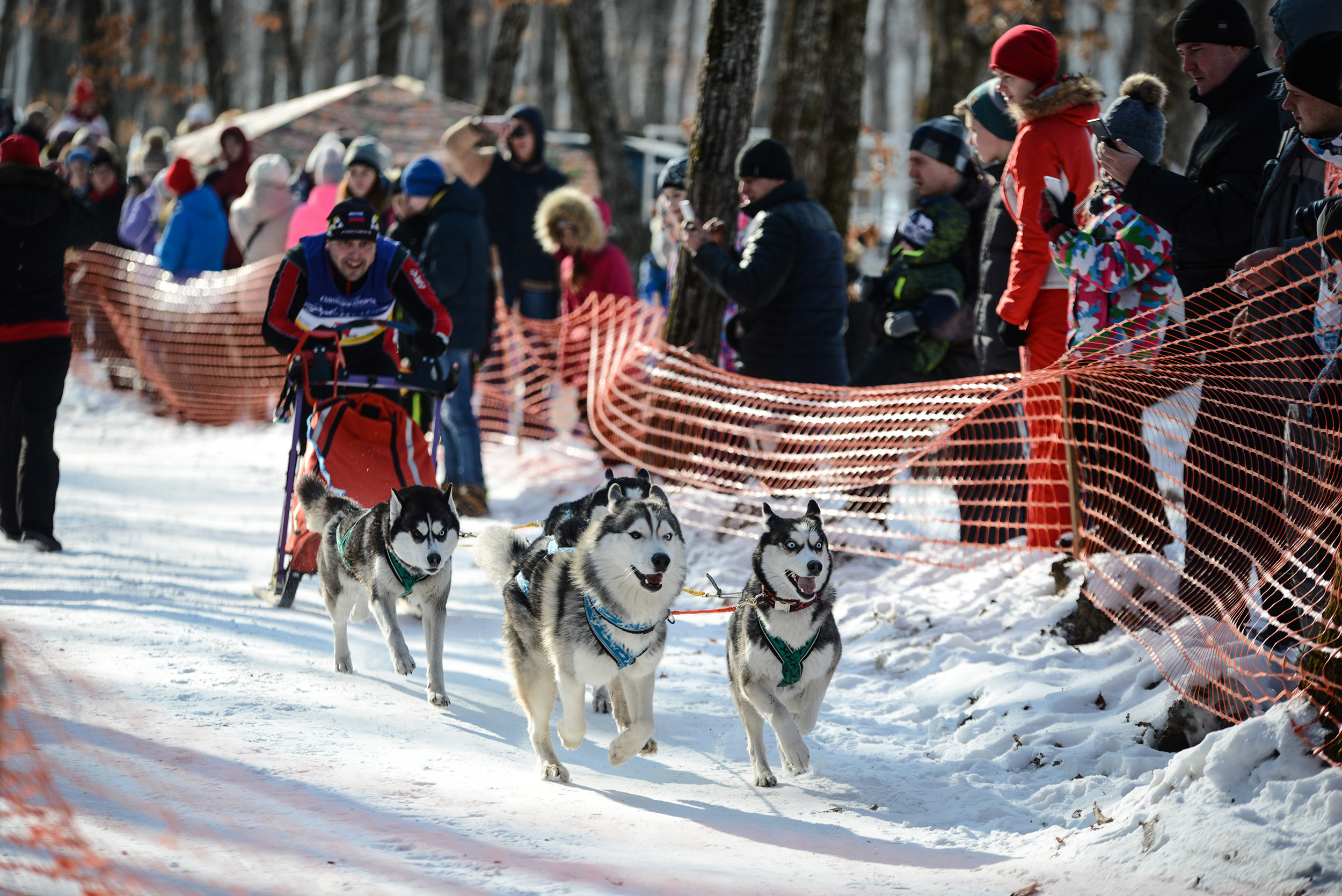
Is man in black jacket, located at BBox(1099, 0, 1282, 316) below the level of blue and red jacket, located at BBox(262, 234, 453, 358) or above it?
above

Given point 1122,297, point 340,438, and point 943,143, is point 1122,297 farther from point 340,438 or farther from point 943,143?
point 340,438

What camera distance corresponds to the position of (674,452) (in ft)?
26.5

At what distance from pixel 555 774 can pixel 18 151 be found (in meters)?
5.09

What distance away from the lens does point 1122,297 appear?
5445mm

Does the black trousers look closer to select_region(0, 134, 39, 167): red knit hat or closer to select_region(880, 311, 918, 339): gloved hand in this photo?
select_region(0, 134, 39, 167): red knit hat

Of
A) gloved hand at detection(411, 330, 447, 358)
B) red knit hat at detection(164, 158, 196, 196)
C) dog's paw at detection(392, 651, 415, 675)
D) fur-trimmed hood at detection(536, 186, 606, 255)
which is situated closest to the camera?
dog's paw at detection(392, 651, 415, 675)

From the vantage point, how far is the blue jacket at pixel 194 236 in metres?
12.7

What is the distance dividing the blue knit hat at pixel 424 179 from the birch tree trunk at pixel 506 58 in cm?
771

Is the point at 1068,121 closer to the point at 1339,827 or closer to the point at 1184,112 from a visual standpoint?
the point at 1339,827

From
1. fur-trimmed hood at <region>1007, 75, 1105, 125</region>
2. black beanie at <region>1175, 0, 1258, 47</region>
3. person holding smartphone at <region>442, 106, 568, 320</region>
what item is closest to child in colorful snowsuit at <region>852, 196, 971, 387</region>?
fur-trimmed hood at <region>1007, 75, 1105, 125</region>

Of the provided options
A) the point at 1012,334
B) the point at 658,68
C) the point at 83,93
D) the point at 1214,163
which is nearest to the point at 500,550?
the point at 1012,334

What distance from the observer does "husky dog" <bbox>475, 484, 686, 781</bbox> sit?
13.4 ft

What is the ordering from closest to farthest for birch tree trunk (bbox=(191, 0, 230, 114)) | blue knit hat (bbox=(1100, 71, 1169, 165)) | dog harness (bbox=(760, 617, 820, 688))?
dog harness (bbox=(760, 617, 820, 688)) < blue knit hat (bbox=(1100, 71, 1169, 165)) < birch tree trunk (bbox=(191, 0, 230, 114))

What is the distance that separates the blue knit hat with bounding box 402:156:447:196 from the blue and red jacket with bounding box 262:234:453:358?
7.35 ft
